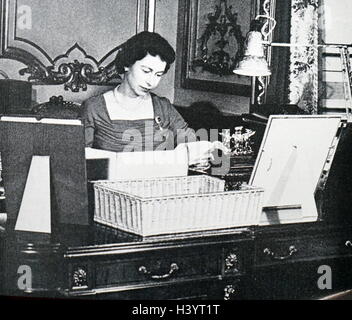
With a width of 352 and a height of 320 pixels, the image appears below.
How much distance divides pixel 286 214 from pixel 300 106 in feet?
4.91

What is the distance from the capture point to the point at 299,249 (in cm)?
203

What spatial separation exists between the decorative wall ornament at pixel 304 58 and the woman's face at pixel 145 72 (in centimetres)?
88

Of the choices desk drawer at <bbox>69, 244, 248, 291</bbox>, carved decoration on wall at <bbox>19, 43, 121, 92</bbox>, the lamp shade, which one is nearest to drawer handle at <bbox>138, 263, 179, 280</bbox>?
desk drawer at <bbox>69, 244, 248, 291</bbox>

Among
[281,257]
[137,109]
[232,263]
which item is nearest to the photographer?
[232,263]

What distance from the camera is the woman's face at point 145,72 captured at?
2.90 metres

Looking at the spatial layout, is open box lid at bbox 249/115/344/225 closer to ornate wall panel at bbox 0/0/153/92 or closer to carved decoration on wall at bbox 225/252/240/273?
carved decoration on wall at bbox 225/252/240/273

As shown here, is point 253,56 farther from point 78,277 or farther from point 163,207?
point 78,277

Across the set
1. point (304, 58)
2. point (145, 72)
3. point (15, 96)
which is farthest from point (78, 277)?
point (15, 96)

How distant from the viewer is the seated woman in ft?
9.50

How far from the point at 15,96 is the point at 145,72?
128cm

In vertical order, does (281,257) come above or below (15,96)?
below
